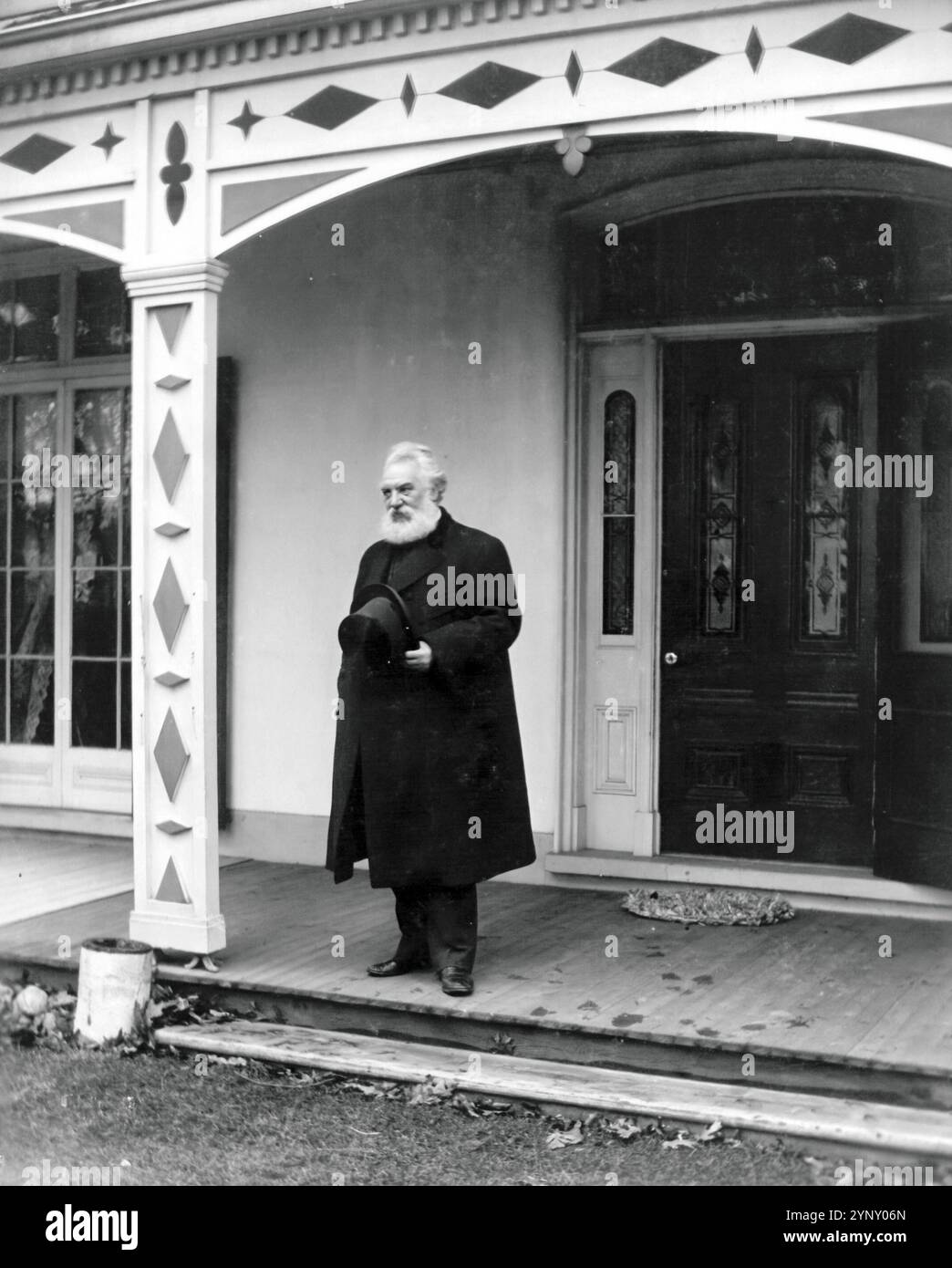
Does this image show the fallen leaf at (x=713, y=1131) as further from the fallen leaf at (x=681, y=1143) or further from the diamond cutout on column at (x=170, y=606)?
the diamond cutout on column at (x=170, y=606)

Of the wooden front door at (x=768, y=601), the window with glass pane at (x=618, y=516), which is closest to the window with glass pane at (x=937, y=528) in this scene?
the wooden front door at (x=768, y=601)

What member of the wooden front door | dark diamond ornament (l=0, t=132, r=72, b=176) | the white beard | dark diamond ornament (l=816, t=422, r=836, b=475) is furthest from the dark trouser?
dark diamond ornament (l=0, t=132, r=72, b=176)

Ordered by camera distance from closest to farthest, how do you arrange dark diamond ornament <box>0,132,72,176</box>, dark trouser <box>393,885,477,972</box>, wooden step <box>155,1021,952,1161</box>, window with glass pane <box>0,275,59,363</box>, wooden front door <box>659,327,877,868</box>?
1. wooden step <box>155,1021,952,1161</box>
2. dark trouser <box>393,885,477,972</box>
3. dark diamond ornament <box>0,132,72,176</box>
4. wooden front door <box>659,327,877,868</box>
5. window with glass pane <box>0,275,59,363</box>

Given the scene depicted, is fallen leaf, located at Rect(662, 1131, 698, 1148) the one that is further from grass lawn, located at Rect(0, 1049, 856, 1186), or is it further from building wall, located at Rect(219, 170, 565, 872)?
building wall, located at Rect(219, 170, 565, 872)

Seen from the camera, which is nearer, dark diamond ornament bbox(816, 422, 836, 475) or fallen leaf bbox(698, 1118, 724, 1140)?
fallen leaf bbox(698, 1118, 724, 1140)

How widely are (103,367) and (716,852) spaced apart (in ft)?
14.0

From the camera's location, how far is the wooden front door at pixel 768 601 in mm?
6293

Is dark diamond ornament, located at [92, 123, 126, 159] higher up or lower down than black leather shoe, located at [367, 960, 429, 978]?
higher up

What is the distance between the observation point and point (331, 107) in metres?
5.05

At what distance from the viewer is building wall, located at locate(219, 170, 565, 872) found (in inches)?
266

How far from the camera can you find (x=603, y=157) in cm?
649

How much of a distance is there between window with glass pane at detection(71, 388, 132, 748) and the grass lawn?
3.29 meters

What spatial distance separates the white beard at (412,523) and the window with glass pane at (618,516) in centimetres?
185

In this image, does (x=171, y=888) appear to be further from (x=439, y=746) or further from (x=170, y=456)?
(x=170, y=456)
